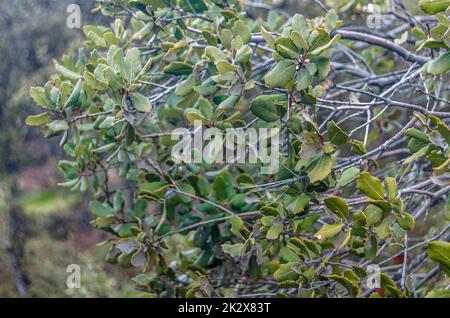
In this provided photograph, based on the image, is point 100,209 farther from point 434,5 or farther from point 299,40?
point 434,5

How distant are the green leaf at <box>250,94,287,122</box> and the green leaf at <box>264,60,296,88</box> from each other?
0.11 meters

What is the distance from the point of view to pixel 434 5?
80.8 inches

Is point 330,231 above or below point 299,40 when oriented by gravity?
below

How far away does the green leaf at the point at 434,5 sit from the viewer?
2.04 metres

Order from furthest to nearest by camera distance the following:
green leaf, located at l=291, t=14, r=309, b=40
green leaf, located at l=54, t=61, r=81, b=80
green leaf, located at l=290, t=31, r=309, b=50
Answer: green leaf, located at l=54, t=61, r=81, b=80, green leaf, located at l=291, t=14, r=309, b=40, green leaf, located at l=290, t=31, r=309, b=50

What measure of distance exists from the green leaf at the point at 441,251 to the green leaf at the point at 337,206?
0.32 m

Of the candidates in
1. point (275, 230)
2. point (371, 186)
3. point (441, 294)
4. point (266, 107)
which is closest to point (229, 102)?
point (266, 107)

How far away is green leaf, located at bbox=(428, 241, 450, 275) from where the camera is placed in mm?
1792

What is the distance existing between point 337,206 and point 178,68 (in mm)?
934

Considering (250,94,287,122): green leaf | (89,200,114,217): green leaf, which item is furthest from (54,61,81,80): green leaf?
(250,94,287,122): green leaf

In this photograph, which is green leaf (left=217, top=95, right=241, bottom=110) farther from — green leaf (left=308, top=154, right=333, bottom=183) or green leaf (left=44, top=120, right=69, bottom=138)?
green leaf (left=44, top=120, right=69, bottom=138)

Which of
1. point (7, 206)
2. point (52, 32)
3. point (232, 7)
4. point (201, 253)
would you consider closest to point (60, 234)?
point (7, 206)

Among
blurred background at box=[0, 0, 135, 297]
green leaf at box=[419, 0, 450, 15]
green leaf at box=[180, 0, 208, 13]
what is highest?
green leaf at box=[180, 0, 208, 13]

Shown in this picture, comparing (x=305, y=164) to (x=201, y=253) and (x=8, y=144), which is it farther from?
(x=8, y=144)
